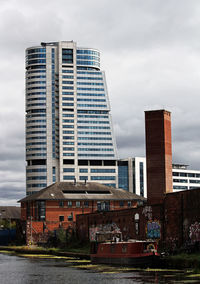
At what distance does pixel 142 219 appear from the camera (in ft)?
204

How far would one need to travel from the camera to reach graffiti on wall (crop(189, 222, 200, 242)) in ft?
167

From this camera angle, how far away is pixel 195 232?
5122 centimetres

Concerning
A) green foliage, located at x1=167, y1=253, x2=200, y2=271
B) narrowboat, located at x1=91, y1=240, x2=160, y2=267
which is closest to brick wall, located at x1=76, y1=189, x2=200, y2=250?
green foliage, located at x1=167, y1=253, x2=200, y2=271

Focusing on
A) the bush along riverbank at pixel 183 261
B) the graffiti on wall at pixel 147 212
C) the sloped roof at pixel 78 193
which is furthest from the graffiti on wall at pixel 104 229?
the sloped roof at pixel 78 193

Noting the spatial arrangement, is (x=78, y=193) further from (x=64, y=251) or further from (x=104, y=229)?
(x=104, y=229)

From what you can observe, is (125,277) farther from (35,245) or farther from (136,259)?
(35,245)

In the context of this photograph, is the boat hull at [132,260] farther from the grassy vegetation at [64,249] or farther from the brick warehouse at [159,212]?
the grassy vegetation at [64,249]

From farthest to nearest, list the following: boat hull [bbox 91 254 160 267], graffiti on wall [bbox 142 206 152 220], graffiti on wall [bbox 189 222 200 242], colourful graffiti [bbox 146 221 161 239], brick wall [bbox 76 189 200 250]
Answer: graffiti on wall [bbox 142 206 152 220] → colourful graffiti [bbox 146 221 161 239] → brick wall [bbox 76 189 200 250] → graffiti on wall [bbox 189 222 200 242] → boat hull [bbox 91 254 160 267]

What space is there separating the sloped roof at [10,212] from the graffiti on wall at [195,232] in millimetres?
110837

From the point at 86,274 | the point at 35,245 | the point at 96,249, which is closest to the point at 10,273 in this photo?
the point at 86,274

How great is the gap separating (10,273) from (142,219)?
1844 cm

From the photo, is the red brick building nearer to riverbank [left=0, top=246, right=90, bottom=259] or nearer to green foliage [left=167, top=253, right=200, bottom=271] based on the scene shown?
riverbank [left=0, top=246, right=90, bottom=259]

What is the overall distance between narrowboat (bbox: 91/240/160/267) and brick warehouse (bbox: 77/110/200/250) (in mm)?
4086

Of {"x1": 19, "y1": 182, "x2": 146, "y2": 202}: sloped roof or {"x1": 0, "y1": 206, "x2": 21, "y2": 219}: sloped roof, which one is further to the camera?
{"x1": 0, "y1": 206, "x2": 21, "y2": 219}: sloped roof
